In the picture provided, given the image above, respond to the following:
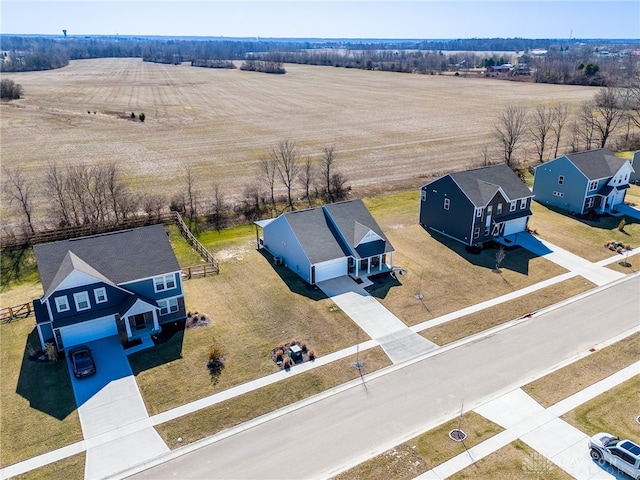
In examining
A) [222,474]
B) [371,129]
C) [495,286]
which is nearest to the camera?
[222,474]

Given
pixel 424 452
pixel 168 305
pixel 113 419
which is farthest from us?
pixel 168 305

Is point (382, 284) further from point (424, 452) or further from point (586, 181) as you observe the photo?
point (586, 181)

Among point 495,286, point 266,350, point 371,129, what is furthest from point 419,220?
point 371,129

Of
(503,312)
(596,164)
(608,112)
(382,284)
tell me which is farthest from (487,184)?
(608,112)

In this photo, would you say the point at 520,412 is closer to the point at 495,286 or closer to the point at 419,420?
the point at 419,420

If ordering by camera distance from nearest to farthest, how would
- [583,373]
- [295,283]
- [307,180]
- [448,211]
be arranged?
1. [583,373]
2. [295,283]
3. [448,211]
4. [307,180]

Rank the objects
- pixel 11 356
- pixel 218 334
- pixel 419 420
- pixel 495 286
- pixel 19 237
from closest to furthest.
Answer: pixel 419 420 → pixel 11 356 → pixel 218 334 → pixel 495 286 → pixel 19 237
